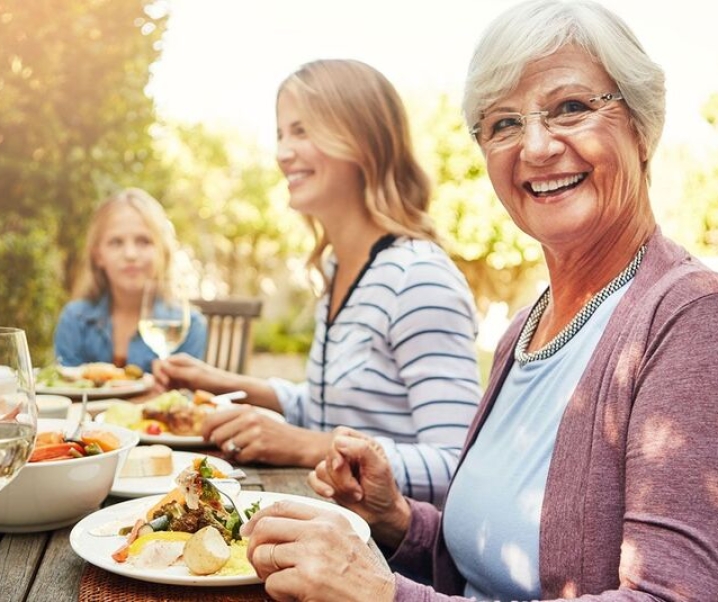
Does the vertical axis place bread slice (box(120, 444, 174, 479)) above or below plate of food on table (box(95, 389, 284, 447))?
above

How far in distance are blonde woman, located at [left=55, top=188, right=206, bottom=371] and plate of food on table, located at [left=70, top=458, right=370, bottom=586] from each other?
2.73m

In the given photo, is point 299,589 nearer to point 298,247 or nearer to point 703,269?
point 703,269

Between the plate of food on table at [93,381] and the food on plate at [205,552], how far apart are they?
5.35 ft

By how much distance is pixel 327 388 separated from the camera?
8.27 feet

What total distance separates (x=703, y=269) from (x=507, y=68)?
0.50 meters

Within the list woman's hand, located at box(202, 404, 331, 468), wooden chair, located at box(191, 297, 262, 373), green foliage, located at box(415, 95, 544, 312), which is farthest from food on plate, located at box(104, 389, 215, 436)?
green foliage, located at box(415, 95, 544, 312)

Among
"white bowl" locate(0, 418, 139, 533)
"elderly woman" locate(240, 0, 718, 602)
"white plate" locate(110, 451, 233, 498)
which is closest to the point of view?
"elderly woman" locate(240, 0, 718, 602)

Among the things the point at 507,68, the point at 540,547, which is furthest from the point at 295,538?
the point at 507,68

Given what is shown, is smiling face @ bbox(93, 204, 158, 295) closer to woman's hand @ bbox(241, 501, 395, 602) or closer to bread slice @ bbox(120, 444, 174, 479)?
bread slice @ bbox(120, 444, 174, 479)

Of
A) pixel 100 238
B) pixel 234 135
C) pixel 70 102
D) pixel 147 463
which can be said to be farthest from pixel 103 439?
pixel 234 135

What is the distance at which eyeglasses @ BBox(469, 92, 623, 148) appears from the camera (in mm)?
1506

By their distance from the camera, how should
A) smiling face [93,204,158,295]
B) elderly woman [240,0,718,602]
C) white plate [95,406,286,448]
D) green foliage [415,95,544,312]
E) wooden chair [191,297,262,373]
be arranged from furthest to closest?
1. green foliage [415,95,544,312]
2. wooden chair [191,297,262,373]
3. smiling face [93,204,158,295]
4. white plate [95,406,286,448]
5. elderly woman [240,0,718,602]

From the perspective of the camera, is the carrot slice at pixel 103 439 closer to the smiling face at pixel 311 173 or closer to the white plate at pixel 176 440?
the white plate at pixel 176 440

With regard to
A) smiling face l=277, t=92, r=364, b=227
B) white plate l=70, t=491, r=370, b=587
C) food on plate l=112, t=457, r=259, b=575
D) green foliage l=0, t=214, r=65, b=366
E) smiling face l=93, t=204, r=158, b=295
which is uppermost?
smiling face l=277, t=92, r=364, b=227
